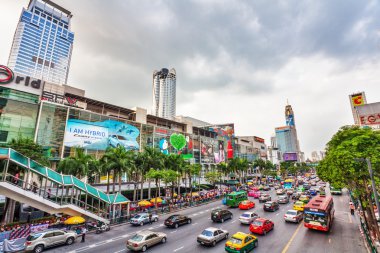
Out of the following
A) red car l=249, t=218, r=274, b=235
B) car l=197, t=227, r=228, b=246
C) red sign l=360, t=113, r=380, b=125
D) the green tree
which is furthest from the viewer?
red sign l=360, t=113, r=380, b=125

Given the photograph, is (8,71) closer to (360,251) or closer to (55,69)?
(360,251)

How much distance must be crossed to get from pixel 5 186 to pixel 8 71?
35.5 meters

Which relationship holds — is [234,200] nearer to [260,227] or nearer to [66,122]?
[260,227]

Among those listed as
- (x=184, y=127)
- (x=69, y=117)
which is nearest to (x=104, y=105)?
(x=69, y=117)

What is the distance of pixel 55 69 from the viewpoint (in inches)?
7082

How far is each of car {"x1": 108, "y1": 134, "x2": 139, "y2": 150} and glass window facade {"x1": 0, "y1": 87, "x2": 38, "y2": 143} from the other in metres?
17.7

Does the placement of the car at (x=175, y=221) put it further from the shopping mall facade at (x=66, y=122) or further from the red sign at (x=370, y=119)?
the red sign at (x=370, y=119)

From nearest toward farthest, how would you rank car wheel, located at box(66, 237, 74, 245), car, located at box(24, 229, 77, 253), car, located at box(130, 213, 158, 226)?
car, located at box(24, 229, 77, 253), car wheel, located at box(66, 237, 74, 245), car, located at box(130, 213, 158, 226)

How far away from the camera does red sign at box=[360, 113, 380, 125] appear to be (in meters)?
44.6

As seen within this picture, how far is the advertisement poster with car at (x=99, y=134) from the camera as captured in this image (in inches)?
1885

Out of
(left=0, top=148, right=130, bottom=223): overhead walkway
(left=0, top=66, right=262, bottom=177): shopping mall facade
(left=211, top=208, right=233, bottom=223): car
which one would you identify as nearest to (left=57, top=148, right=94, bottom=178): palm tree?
(left=0, top=148, right=130, bottom=223): overhead walkway

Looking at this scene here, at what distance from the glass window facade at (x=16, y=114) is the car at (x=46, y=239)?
107ft

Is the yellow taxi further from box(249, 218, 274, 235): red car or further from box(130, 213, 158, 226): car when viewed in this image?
box(130, 213, 158, 226): car

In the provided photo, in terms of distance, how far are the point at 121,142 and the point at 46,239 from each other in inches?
1577
